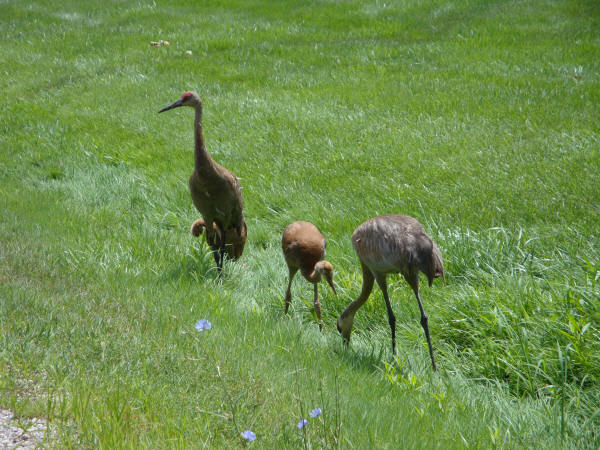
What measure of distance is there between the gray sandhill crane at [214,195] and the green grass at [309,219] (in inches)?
11.1

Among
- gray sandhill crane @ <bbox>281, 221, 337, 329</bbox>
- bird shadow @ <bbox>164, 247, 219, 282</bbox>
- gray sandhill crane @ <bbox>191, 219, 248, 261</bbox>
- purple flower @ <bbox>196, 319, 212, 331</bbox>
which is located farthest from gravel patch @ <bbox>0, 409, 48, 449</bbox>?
gray sandhill crane @ <bbox>191, 219, 248, 261</bbox>

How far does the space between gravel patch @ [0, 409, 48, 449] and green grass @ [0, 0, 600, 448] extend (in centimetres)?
9

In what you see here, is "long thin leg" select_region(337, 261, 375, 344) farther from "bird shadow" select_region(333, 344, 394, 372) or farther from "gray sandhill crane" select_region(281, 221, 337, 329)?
"gray sandhill crane" select_region(281, 221, 337, 329)

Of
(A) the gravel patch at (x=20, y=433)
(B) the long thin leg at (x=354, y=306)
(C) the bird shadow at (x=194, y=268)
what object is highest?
(A) the gravel patch at (x=20, y=433)

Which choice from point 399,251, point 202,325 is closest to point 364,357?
point 399,251

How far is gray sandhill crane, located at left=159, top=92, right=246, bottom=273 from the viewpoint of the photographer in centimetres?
595

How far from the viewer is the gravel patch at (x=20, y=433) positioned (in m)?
2.95

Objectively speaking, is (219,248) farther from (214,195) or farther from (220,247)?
(214,195)

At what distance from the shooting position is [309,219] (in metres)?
7.51

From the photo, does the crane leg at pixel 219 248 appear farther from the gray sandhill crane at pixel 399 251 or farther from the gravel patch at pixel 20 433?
the gravel patch at pixel 20 433

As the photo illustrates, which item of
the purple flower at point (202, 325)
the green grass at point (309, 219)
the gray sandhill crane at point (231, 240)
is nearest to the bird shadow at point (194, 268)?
the green grass at point (309, 219)

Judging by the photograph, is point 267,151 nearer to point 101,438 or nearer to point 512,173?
point 512,173

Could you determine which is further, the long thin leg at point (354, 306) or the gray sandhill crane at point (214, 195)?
the gray sandhill crane at point (214, 195)

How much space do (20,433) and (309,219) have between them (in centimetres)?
484
